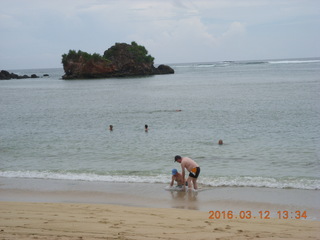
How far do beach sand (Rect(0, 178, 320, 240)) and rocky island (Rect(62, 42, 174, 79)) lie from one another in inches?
3444

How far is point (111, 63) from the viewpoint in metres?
101

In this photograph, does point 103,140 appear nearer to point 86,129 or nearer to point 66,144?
point 66,144

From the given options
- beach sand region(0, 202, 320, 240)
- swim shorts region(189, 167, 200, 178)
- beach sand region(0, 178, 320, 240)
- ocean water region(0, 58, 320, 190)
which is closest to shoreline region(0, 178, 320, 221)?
beach sand region(0, 178, 320, 240)

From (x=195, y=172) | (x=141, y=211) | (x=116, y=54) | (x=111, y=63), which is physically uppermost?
(x=116, y=54)

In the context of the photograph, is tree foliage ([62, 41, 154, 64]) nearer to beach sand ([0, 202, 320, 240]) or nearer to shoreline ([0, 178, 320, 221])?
shoreline ([0, 178, 320, 221])

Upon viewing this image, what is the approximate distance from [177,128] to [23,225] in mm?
17646

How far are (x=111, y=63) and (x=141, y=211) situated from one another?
309 ft

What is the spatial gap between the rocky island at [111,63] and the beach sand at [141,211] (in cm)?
8748

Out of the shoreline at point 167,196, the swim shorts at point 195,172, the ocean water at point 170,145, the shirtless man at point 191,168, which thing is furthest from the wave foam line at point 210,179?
the swim shorts at point 195,172

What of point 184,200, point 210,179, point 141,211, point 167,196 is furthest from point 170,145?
point 141,211

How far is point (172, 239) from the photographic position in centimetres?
714

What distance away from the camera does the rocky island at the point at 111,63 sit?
99.0 meters

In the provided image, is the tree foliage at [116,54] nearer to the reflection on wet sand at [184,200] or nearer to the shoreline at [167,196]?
the shoreline at [167,196]
